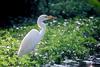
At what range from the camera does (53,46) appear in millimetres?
10461

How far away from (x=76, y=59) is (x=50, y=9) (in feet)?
37.5

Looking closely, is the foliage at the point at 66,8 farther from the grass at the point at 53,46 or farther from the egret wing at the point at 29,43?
the egret wing at the point at 29,43

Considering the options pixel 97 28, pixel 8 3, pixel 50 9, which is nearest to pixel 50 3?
pixel 50 9

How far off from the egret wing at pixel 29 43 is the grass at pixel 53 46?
6.8 inches

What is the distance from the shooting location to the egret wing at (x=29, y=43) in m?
8.34

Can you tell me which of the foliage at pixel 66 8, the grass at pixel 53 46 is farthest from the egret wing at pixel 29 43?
the foliage at pixel 66 8

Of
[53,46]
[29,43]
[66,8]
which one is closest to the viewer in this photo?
[29,43]

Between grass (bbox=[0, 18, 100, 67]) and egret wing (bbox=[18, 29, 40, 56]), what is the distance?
0.17 m

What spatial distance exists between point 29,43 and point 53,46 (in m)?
1.70

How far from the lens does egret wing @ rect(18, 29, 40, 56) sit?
27.4 feet

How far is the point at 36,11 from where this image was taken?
20781 millimetres

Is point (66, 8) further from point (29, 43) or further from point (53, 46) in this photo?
point (29, 43)

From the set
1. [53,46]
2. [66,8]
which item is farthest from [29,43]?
[66,8]

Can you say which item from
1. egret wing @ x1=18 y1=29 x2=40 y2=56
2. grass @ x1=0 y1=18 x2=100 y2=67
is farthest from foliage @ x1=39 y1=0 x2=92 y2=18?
egret wing @ x1=18 y1=29 x2=40 y2=56
